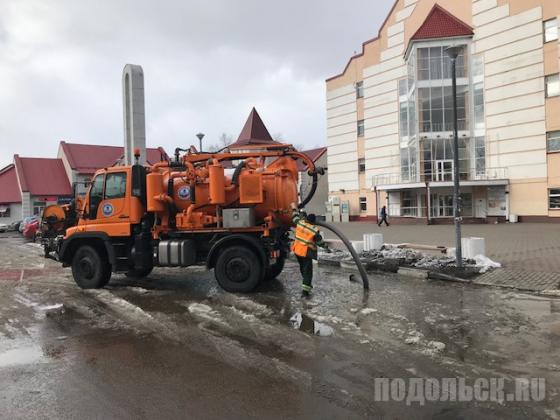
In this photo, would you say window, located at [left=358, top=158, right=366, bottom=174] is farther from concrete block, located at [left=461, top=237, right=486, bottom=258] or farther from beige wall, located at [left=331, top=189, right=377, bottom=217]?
concrete block, located at [left=461, top=237, right=486, bottom=258]

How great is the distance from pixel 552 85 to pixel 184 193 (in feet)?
95.4

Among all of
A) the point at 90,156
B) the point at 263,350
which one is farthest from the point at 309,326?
the point at 90,156

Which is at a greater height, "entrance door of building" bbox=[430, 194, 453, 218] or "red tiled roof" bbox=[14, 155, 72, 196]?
"red tiled roof" bbox=[14, 155, 72, 196]

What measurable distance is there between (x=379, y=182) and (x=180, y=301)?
108 feet

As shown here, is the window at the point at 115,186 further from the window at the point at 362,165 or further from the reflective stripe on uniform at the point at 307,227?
the window at the point at 362,165

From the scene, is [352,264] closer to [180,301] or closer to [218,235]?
[218,235]

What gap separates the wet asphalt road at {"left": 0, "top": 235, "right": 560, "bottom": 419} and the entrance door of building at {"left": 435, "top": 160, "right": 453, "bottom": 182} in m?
25.8

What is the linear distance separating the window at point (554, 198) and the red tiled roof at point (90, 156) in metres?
36.9

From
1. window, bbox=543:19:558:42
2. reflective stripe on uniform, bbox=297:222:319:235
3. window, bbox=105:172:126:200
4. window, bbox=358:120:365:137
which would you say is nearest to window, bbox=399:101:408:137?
window, bbox=358:120:365:137

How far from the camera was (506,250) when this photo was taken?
14734 mm

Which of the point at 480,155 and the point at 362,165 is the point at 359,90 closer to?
the point at 362,165

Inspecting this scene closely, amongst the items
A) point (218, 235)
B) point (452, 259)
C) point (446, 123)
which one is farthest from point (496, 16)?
point (218, 235)

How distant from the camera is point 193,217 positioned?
10102 millimetres

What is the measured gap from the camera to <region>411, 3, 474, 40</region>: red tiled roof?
34.1m
